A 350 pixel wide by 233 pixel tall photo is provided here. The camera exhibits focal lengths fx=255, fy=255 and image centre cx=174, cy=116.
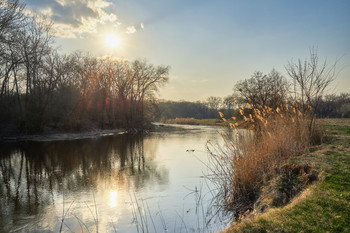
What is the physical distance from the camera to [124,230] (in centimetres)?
449

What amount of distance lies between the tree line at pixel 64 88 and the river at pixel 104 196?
7919 mm

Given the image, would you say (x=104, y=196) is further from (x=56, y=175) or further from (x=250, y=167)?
(x=250, y=167)

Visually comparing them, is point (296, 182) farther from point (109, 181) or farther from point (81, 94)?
point (81, 94)

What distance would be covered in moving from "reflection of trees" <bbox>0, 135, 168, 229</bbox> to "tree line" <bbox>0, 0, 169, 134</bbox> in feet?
20.7

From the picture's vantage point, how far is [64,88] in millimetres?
24641

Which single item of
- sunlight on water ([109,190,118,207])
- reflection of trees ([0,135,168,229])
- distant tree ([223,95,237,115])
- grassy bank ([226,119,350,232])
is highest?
distant tree ([223,95,237,115])

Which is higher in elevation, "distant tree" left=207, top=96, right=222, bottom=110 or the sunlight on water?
"distant tree" left=207, top=96, right=222, bottom=110

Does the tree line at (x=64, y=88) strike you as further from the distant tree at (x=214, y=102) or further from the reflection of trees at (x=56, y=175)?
the distant tree at (x=214, y=102)

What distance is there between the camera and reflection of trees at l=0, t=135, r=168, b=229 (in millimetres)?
6094

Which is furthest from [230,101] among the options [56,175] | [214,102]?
[56,175]

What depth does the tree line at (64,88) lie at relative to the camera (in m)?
20.0

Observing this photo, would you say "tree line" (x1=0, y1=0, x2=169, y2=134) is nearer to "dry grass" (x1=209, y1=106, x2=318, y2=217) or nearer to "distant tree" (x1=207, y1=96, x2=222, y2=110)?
"dry grass" (x1=209, y1=106, x2=318, y2=217)

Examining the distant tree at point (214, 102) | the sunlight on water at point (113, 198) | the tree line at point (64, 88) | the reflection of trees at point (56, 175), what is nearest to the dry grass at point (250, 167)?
the sunlight on water at point (113, 198)

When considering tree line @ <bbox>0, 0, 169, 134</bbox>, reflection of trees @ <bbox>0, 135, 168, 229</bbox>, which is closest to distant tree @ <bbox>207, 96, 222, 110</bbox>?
tree line @ <bbox>0, 0, 169, 134</bbox>
